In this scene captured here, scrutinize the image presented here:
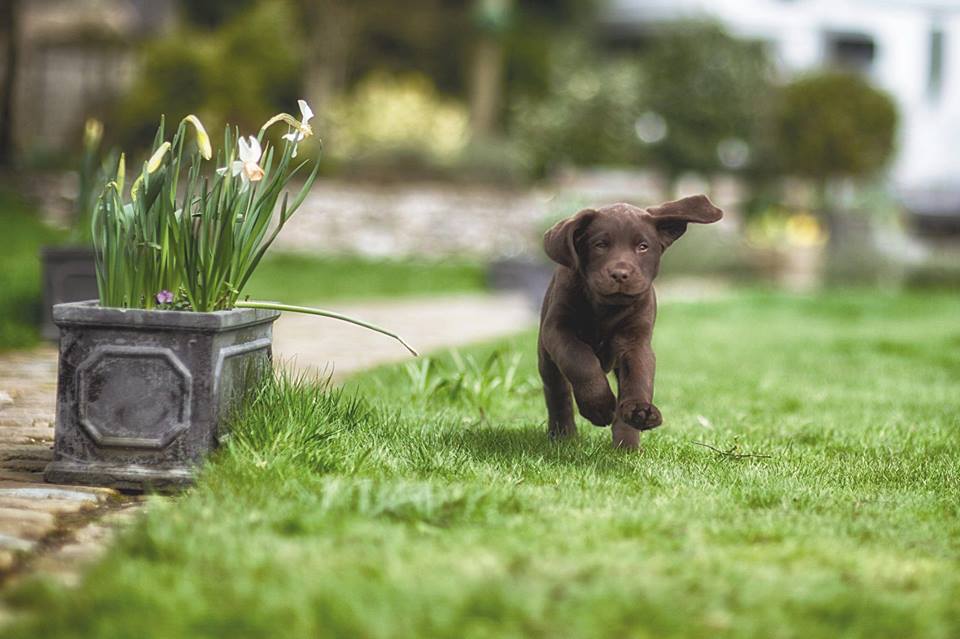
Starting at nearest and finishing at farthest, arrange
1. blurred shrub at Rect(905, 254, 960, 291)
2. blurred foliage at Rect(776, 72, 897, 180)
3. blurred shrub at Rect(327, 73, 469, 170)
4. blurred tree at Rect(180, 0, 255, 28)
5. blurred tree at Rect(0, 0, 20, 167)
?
1. blurred shrub at Rect(905, 254, 960, 291)
2. blurred tree at Rect(0, 0, 20, 167)
3. blurred shrub at Rect(327, 73, 469, 170)
4. blurred foliage at Rect(776, 72, 897, 180)
5. blurred tree at Rect(180, 0, 255, 28)

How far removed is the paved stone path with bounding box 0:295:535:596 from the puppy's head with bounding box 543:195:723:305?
47.0 inches

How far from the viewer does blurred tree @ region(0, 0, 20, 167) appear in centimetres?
1551

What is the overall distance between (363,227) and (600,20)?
45.0ft

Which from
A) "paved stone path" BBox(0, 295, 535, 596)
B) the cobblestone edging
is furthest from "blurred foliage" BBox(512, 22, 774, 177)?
the cobblestone edging

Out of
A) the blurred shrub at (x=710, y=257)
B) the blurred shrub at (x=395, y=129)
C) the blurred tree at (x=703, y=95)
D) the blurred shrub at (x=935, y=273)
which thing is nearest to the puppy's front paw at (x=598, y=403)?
the blurred shrub at (x=710, y=257)

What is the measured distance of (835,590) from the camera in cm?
229

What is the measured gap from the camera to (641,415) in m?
3.28

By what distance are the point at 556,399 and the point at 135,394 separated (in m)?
1.42

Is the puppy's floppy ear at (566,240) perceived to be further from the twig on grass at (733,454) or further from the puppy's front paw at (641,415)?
the twig on grass at (733,454)

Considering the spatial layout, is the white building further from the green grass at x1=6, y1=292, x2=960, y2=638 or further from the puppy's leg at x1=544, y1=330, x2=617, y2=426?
the puppy's leg at x1=544, y1=330, x2=617, y2=426

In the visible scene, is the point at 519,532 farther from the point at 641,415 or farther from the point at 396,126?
the point at 396,126

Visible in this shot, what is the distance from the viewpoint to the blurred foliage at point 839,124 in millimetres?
19328

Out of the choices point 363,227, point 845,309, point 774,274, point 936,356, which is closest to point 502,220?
point 363,227

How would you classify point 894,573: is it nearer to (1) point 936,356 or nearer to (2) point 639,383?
(2) point 639,383
